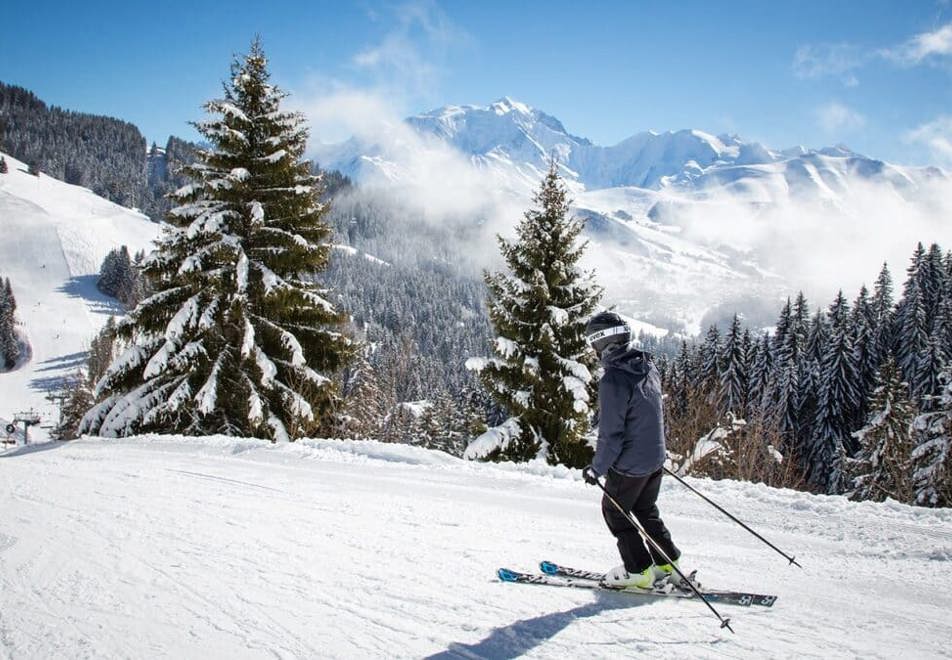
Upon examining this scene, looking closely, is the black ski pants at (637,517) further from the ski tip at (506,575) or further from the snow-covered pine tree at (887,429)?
the snow-covered pine tree at (887,429)

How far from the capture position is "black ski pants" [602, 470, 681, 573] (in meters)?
4.36

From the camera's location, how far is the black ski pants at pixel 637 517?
14.3 feet

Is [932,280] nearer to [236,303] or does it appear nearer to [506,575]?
[236,303]

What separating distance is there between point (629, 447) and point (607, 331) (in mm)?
920

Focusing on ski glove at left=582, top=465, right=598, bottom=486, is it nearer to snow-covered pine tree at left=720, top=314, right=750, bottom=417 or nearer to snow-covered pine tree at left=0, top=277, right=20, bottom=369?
snow-covered pine tree at left=720, top=314, right=750, bottom=417

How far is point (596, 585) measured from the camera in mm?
4480

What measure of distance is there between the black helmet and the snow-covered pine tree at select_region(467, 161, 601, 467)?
9661mm

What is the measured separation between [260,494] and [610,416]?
469cm

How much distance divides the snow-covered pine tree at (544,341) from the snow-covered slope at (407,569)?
6530 millimetres

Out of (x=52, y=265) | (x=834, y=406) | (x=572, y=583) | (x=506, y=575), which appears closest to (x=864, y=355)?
(x=834, y=406)

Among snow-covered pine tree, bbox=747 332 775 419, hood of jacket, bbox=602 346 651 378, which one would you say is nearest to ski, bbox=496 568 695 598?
hood of jacket, bbox=602 346 651 378

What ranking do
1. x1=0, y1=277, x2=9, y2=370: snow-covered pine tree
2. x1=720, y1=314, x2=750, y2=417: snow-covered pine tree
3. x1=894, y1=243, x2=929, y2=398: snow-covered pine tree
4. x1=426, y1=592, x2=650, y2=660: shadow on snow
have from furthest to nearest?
1. x1=0, y1=277, x2=9, y2=370: snow-covered pine tree
2. x1=720, y1=314, x2=750, y2=417: snow-covered pine tree
3. x1=894, y1=243, x2=929, y2=398: snow-covered pine tree
4. x1=426, y1=592, x2=650, y2=660: shadow on snow

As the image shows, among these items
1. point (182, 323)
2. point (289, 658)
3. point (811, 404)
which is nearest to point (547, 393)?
point (182, 323)

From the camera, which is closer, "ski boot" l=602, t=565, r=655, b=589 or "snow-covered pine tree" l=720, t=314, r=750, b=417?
"ski boot" l=602, t=565, r=655, b=589
